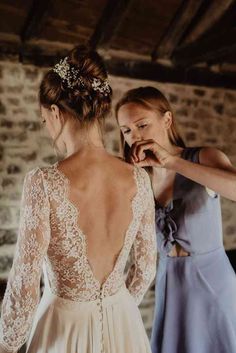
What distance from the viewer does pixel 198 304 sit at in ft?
6.30

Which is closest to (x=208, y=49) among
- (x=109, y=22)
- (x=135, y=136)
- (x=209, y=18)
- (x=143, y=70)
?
(x=209, y=18)

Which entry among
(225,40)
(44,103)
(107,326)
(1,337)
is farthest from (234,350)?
(225,40)

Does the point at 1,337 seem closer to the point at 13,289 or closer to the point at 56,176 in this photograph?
the point at 13,289

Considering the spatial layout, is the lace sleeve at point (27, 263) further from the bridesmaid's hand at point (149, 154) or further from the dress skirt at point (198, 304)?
the dress skirt at point (198, 304)

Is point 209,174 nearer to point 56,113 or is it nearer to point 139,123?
point 139,123

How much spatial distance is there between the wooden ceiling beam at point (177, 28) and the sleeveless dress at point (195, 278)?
199cm

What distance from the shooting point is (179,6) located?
353 centimetres

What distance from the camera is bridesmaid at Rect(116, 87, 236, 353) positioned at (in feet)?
6.22

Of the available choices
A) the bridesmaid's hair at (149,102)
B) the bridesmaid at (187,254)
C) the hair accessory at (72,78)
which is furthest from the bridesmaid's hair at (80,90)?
the bridesmaid's hair at (149,102)

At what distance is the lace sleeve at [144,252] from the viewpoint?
1.58 metres

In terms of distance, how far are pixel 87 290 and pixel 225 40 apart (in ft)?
9.02

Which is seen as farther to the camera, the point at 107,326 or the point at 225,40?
the point at 225,40

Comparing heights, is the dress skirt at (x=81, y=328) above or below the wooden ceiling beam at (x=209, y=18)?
below

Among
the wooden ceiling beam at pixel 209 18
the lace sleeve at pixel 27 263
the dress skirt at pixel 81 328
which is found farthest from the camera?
the wooden ceiling beam at pixel 209 18
